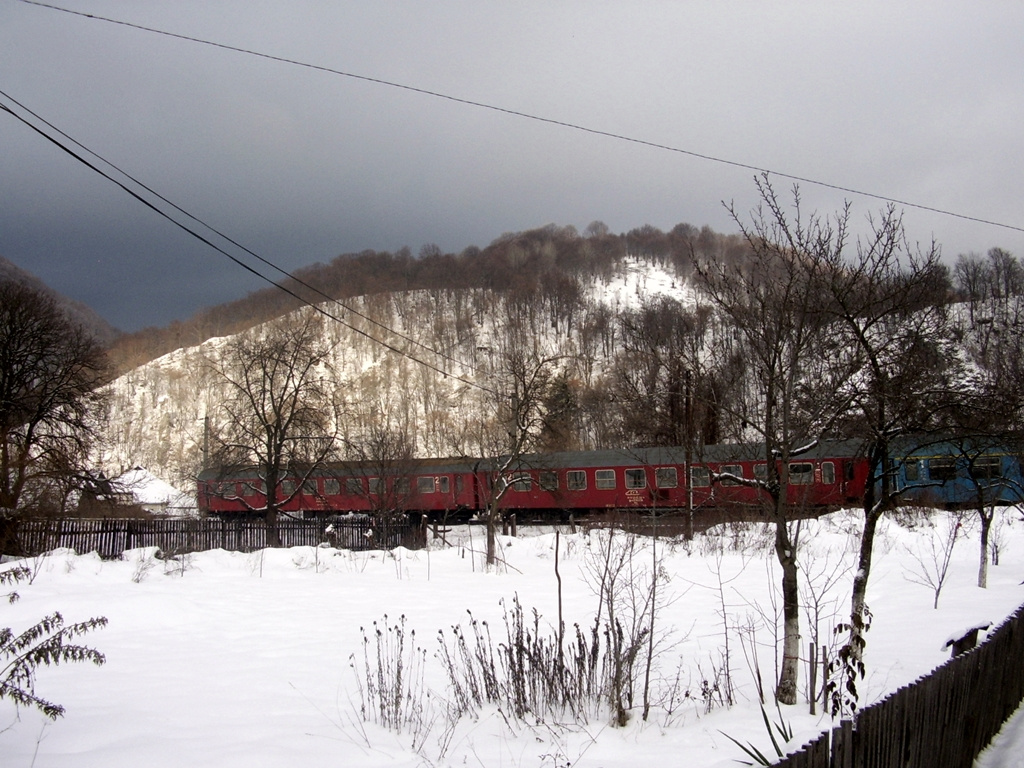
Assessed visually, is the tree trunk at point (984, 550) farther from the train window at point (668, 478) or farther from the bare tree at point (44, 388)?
the bare tree at point (44, 388)

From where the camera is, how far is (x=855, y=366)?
579cm

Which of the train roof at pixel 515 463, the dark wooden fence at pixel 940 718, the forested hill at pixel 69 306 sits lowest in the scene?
the dark wooden fence at pixel 940 718

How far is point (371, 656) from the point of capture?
769 centimetres

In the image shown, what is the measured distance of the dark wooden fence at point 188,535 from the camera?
1551 centimetres

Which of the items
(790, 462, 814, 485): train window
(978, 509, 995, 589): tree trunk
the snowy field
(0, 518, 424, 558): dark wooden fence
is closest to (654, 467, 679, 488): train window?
(0, 518, 424, 558): dark wooden fence

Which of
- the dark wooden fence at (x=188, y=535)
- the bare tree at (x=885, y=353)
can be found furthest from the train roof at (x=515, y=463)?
the bare tree at (x=885, y=353)

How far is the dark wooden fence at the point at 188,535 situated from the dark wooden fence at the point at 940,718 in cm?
1476

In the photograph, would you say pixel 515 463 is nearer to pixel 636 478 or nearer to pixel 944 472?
pixel 636 478

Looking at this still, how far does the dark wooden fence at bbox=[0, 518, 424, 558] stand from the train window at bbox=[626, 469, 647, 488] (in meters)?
8.13

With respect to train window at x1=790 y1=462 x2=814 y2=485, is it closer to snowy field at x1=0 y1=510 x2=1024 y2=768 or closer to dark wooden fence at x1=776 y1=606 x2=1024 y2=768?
snowy field at x1=0 y1=510 x2=1024 y2=768

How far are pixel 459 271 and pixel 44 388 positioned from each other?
1806 inches

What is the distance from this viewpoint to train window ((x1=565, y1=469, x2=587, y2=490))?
27641 mm

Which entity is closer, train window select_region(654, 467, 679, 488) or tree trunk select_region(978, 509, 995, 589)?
tree trunk select_region(978, 509, 995, 589)

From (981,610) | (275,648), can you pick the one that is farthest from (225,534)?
(981,610)
